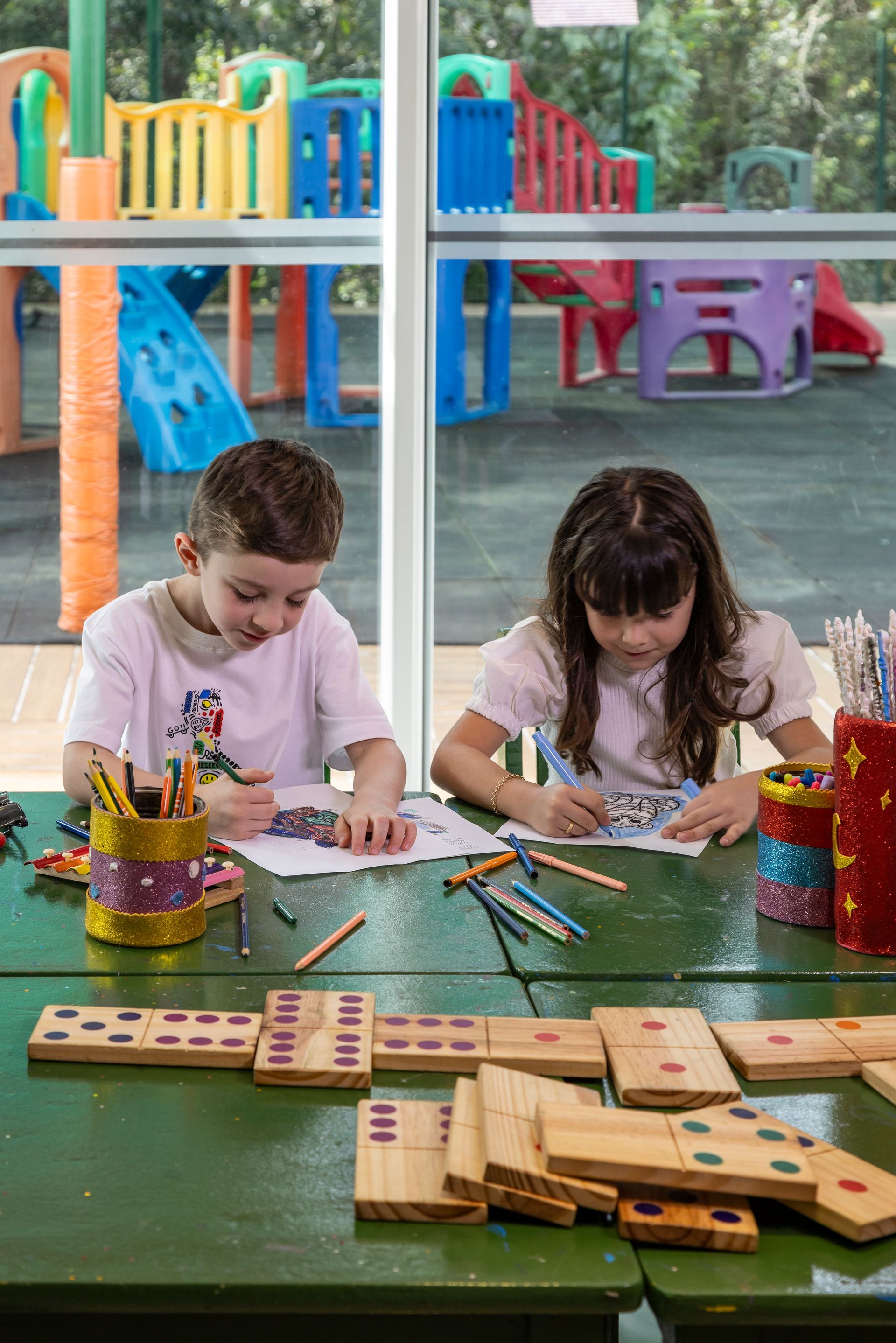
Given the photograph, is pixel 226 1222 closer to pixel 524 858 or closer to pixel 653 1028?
pixel 653 1028

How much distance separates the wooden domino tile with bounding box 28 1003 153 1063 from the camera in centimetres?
103

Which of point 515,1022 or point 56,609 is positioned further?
point 56,609

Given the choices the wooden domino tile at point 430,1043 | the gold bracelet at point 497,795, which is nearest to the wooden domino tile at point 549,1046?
the wooden domino tile at point 430,1043

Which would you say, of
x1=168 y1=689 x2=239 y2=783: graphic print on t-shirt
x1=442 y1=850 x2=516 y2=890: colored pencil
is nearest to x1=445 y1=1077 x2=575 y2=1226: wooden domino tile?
x1=442 y1=850 x2=516 y2=890: colored pencil

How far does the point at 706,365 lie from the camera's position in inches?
125

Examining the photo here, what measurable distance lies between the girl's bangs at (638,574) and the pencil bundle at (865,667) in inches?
18.3

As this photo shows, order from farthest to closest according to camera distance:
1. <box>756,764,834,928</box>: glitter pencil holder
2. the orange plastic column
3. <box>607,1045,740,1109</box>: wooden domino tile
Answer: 1. the orange plastic column
2. <box>756,764,834,928</box>: glitter pencil holder
3. <box>607,1045,740,1109</box>: wooden domino tile

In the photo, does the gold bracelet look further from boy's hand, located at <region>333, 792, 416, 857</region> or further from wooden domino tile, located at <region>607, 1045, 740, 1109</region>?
wooden domino tile, located at <region>607, 1045, 740, 1109</region>

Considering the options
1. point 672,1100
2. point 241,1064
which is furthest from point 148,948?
point 672,1100

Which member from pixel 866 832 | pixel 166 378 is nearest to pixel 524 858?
pixel 866 832

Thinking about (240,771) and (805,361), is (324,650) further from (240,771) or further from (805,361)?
(805,361)

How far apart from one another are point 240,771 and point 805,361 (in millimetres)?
2030

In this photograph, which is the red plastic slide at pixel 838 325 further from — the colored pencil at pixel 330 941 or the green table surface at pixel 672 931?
the colored pencil at pixel 330 941

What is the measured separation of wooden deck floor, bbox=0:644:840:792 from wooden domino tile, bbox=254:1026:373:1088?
85.3 inches
